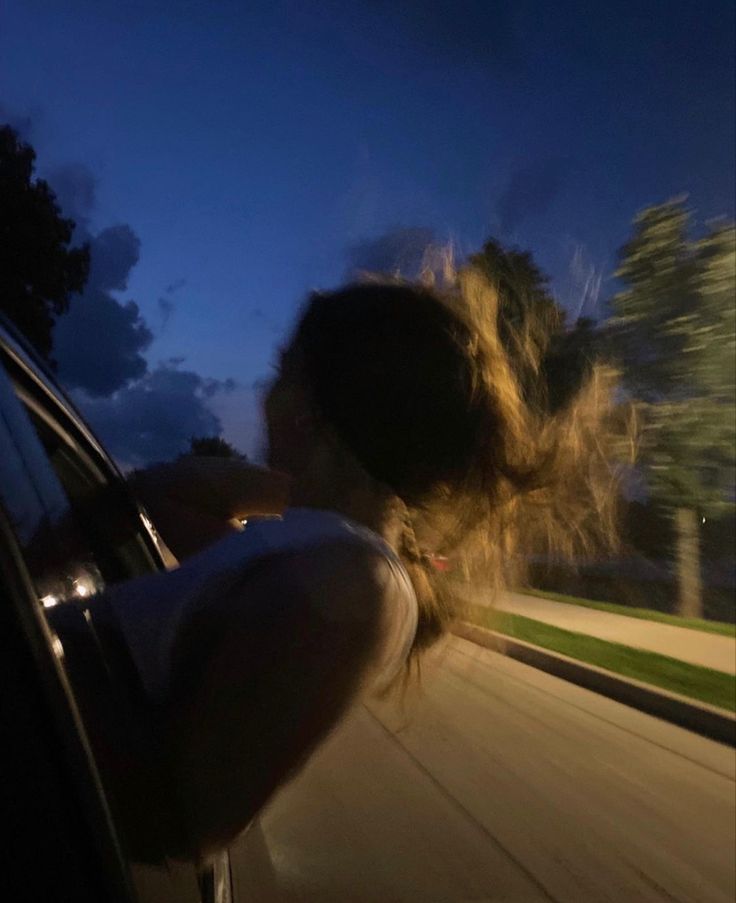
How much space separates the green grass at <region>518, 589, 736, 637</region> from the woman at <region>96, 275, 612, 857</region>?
1201cm

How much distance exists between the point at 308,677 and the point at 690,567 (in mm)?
13441

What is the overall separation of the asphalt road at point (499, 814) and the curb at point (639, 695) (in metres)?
0.20

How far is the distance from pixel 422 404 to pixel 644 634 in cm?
1232

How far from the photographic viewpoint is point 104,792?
3.66ft

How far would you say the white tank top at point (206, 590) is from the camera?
4.69 ft

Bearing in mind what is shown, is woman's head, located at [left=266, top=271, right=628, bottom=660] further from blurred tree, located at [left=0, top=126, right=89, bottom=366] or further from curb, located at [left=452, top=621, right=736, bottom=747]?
curb, located at [left=452, top=621, right=736, bottom=747]

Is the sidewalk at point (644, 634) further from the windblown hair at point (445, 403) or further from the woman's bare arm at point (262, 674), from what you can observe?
the woman's bare arm at point (262, 674)

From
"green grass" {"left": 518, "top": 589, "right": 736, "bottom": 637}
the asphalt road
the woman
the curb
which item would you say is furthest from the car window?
"green grass" {"left": 518, "top": 589, "right": 736, "bottom": 637}

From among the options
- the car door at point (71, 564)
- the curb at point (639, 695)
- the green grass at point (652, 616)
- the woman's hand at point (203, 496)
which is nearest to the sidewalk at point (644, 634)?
the green grass at point (652, 616)

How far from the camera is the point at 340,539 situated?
149cm

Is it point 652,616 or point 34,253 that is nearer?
point 34,253

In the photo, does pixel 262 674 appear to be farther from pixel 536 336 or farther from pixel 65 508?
pixel 536 336

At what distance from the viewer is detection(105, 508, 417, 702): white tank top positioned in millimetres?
1431

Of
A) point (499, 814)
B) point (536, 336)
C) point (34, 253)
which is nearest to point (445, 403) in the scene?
point (536, 336)
